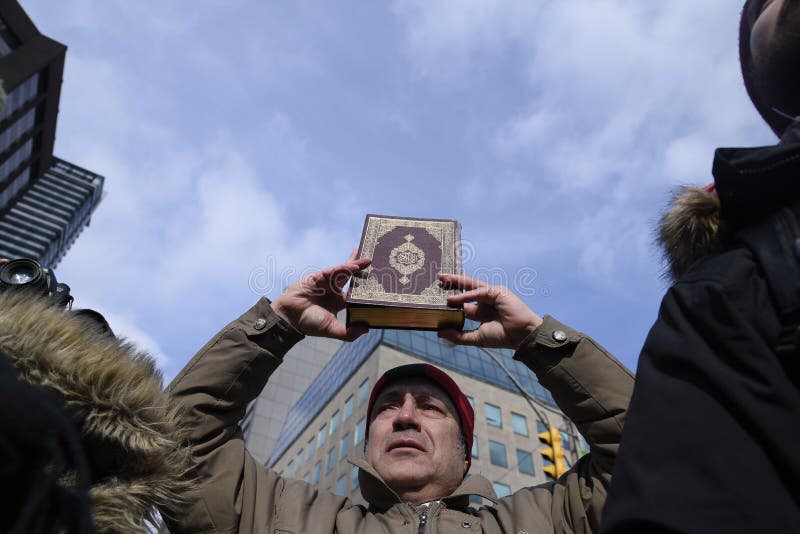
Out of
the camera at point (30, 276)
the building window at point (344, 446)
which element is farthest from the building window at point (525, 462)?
the camera at point (30, 276)

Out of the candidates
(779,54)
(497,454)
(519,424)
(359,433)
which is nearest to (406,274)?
(779,54)

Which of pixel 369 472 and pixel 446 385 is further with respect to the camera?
pixel 446 385

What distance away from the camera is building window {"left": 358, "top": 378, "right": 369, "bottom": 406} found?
96.8 feet

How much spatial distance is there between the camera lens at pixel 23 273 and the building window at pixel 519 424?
31.0m

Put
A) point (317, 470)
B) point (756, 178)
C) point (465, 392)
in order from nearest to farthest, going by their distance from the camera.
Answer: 1. point (756, 178)
2. point (465, 392)
3. point (317, 470)

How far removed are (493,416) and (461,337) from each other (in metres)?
29.4

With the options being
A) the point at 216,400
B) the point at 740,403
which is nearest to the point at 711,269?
the point at 740,403

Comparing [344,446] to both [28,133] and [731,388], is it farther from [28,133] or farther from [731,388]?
[28,133]

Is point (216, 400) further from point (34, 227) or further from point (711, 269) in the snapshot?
point (34, 227)

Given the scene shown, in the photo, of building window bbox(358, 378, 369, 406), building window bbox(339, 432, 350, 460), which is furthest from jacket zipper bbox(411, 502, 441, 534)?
building window bbox(339, 432, 350, 460)

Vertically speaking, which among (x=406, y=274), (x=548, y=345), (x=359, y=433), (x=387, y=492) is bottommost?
(x=387, y=492)

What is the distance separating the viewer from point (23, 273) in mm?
2334

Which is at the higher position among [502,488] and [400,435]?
[502,488]

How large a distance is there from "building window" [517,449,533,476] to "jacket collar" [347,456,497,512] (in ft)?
92.1
